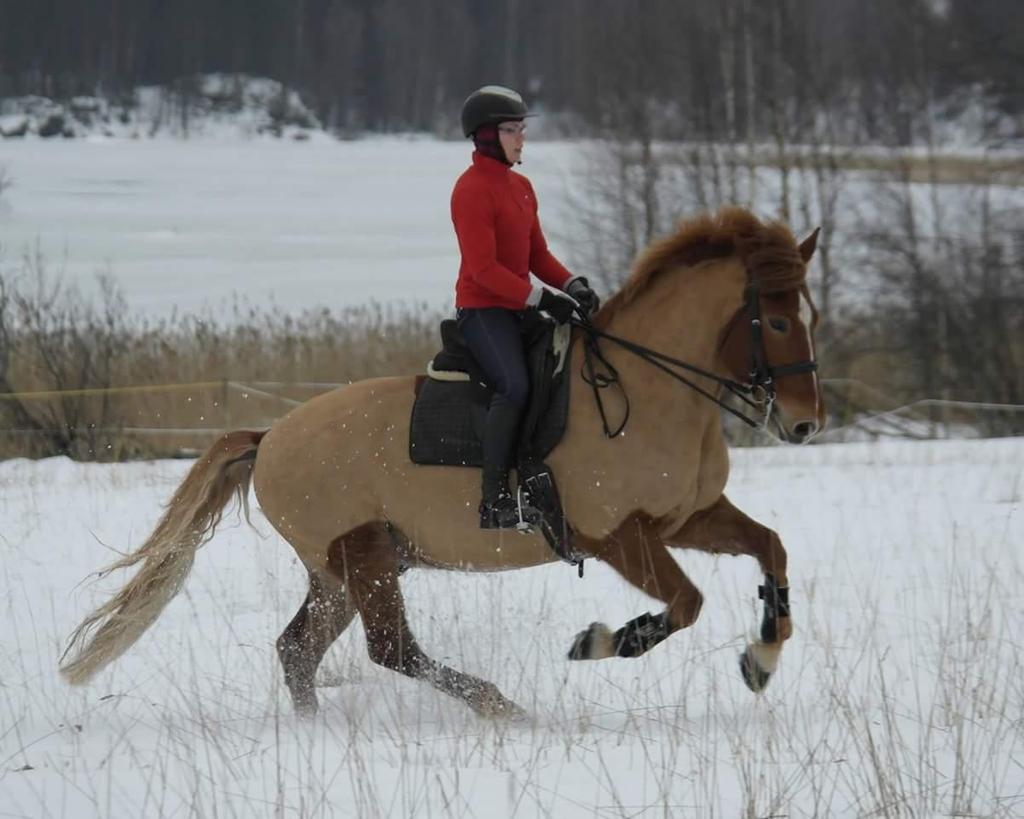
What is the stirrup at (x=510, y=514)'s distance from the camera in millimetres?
5215

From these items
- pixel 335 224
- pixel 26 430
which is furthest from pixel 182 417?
pixel 335 224

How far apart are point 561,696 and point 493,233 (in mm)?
1834

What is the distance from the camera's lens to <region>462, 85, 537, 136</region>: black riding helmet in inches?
207

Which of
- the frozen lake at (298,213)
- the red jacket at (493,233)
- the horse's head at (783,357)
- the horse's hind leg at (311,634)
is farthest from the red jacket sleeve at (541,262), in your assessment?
the frozen lake at (298,213)

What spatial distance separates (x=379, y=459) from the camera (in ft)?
18.4

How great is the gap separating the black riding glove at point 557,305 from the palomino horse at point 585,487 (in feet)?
0.60

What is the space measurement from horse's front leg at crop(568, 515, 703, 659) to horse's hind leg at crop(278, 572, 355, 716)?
3.75 ft

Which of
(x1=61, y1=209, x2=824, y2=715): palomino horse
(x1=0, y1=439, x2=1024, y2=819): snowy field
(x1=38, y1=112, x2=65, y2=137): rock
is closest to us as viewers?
(x1=0, y1=439, x2=1024, y2=819): snowy field

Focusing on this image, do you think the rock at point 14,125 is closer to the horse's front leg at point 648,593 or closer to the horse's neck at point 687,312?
the horse's neck at point 687,312

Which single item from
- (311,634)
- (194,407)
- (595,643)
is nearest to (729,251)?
(595,643)

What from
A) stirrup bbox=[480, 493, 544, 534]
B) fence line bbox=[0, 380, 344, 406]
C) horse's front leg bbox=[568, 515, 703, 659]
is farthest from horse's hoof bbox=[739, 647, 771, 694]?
fence line bbox=[0, 380, 344, 406]

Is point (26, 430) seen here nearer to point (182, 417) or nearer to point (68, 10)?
point (182, 417)

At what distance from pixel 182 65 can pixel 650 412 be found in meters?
31.3

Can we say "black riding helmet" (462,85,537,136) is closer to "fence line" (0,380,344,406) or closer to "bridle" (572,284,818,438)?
"bridle" (572,284,818,438)
